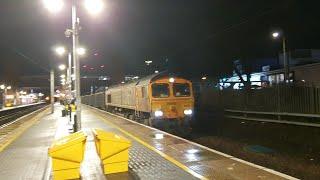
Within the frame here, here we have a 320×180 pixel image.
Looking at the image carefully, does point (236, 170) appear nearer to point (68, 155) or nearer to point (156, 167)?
point (156, 167)

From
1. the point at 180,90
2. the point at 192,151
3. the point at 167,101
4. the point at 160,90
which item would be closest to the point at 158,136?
the point at 192,151

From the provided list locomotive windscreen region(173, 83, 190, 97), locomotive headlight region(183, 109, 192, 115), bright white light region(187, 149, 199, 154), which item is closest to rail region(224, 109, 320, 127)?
locomotive headlight region(183, 109, 192, 115)

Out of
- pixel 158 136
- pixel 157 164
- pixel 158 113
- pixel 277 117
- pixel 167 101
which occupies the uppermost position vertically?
pixel 167 101

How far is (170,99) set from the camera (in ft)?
74.1

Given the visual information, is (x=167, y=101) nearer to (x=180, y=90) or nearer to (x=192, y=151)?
(x=180, y=90)

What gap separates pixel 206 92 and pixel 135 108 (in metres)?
7.62

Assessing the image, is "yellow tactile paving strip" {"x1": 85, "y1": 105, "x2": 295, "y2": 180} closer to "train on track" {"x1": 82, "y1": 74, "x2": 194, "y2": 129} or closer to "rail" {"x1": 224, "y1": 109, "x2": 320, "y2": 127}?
"train on track" {"x1": 82, "y1": 74, "x2": 194, "y2": 129}

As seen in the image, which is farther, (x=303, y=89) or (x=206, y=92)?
(x=206, y=92)

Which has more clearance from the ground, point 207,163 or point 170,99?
point 170,99

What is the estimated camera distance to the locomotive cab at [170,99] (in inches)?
879

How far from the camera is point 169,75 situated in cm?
2338

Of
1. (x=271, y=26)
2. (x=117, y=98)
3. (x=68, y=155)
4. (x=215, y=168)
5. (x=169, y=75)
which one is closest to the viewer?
(x=68, y=155)

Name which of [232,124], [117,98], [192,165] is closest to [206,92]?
[232,124]

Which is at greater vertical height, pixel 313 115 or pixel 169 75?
pixel 169 75
